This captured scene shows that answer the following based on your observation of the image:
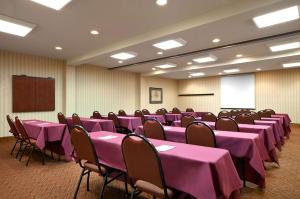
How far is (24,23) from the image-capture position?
394cm

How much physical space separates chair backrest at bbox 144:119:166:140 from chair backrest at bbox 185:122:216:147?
17.0 inches

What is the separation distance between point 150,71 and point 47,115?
526cm

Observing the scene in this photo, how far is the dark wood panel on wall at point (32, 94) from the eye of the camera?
634 cm

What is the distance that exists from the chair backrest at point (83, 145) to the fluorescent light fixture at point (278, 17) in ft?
11.8

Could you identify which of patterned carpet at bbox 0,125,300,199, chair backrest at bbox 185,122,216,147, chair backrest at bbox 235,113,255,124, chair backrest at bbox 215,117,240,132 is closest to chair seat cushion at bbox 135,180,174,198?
patterned carpet at bbox 0,125,300,199

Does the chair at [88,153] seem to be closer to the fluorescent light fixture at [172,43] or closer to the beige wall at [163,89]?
the fluorescent light fixture at [172,43]

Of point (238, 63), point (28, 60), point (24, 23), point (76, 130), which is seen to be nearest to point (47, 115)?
point (28, 60)

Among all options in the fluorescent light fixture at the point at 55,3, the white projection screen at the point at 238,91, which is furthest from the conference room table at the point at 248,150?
the white projection screen at the point at 238,91

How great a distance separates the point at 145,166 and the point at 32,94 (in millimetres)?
6490

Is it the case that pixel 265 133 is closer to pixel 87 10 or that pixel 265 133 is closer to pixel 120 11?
pixel 120 11

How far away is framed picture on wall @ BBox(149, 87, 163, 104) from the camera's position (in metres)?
11.3

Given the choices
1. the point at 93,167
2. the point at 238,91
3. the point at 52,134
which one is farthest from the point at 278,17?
the point at 238,91

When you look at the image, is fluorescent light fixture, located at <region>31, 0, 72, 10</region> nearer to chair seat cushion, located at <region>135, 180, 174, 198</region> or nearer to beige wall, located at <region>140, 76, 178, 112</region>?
chair seat cushion, located at <region>135, 180, 174, 198</region>

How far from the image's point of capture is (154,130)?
3162mm
